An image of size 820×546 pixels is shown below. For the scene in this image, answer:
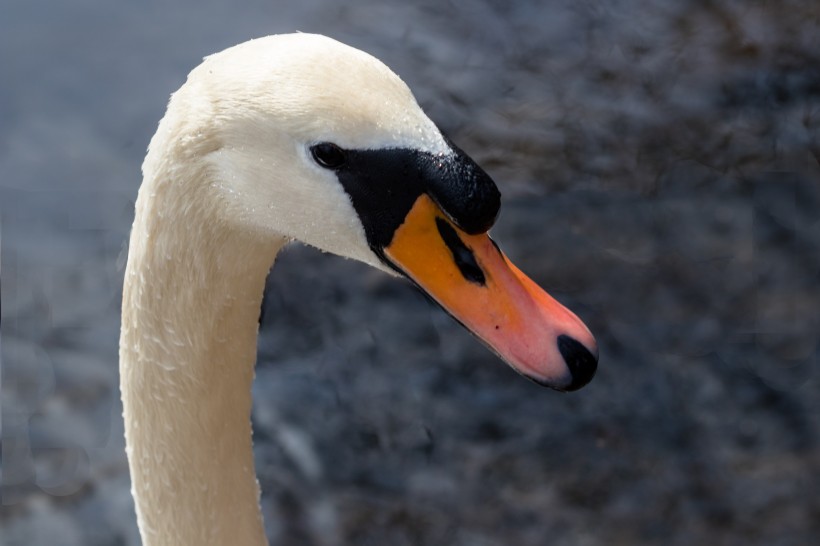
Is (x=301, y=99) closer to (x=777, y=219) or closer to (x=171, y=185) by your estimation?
(x=171, y=185)

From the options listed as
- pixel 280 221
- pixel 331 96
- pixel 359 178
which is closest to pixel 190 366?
pixel 280 221

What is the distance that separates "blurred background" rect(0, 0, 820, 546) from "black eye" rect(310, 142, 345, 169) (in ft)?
7.43

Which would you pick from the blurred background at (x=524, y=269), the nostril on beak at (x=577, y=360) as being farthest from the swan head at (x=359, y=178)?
the blurred background at (x=524, y=269)

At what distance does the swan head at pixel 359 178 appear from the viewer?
1902mm

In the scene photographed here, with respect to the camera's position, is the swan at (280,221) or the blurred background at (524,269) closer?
the swan at (280,221)

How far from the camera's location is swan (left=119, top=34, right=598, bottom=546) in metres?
1.91

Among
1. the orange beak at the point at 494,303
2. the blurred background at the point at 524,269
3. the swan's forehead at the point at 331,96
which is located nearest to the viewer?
the swan's forehead at the point at 331,96

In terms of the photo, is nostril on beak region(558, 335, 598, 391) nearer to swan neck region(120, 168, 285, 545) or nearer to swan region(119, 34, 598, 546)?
swan region(119, 34, 598, 546)

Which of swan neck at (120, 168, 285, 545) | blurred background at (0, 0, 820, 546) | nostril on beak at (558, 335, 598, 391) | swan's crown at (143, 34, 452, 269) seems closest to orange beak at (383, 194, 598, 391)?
nostril on beak at (558, 335, 598, 391)

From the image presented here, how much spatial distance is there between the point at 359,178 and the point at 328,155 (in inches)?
2.6

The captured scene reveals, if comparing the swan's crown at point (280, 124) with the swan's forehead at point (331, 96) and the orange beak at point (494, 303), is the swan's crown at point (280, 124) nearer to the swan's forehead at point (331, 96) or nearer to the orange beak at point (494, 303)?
the swan's forehead at point (331, 96)

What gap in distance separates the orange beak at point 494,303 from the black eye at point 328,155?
170mm

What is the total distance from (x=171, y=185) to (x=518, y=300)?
0.62m

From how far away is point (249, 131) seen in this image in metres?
1.93
